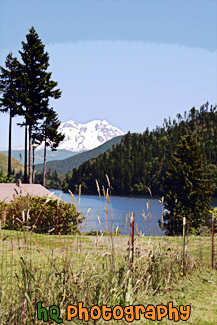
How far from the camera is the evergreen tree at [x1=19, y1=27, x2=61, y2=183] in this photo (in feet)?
110

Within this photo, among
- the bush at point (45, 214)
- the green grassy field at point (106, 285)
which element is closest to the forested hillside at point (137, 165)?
the bush at point (45, 214)

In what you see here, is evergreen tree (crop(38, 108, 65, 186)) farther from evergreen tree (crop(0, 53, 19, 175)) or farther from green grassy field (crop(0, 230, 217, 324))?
green grassy field (crop(0, 230, 217, 324))

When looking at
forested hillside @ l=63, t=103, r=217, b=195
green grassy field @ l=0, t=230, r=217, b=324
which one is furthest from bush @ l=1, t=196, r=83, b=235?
forested hillside @ l=63, t=103, r=217, b=195

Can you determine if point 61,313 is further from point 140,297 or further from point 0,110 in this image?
point 0,110

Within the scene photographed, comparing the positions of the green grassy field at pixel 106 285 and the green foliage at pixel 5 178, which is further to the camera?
the green foliage at pixel 5 178

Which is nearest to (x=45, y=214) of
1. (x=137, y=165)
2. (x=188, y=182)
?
(x=188, y=182)

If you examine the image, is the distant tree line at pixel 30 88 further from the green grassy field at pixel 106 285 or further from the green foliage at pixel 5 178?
the green grassy field at pixel 106 285

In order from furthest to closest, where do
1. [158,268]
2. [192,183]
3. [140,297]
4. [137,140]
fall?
[137,140] < [192,183] < [158,268] < [140,297]

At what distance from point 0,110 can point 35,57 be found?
5.55 metres

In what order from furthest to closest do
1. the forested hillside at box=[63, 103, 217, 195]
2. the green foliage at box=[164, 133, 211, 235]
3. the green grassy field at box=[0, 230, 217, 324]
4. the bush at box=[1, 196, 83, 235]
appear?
the forested hillside at box=[63, 103, 217, 195]
the green foliage at box=[164, 133, 211, 235]
the bush at box=[1, 196, 83, 235]
the green grassy field at box=[0, 230, 217, 324]

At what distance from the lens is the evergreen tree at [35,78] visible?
110 feet

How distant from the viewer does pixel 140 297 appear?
254 inches

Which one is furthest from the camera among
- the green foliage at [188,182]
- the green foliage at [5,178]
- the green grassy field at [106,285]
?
the green foliage at [188,182]

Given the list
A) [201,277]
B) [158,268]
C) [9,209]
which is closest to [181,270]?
[201,277]
